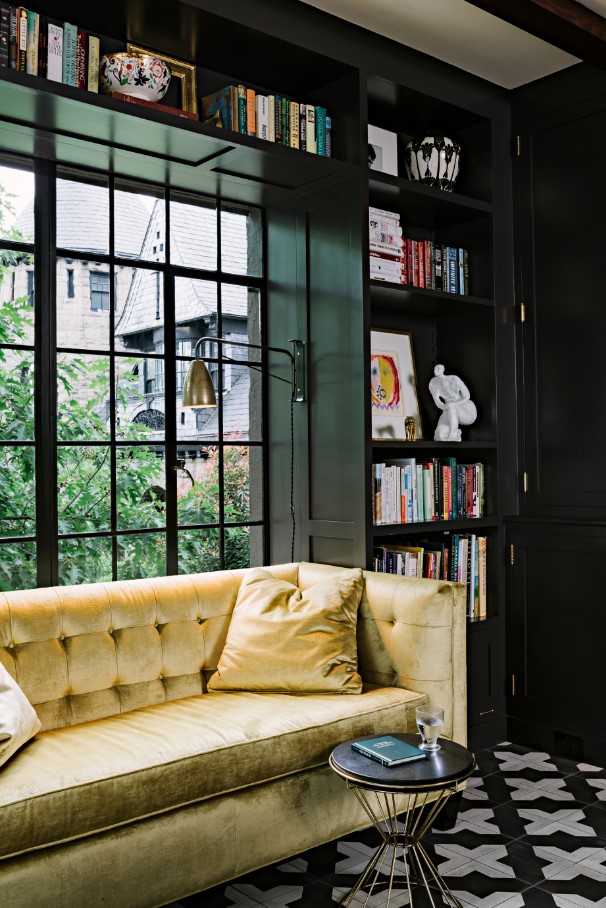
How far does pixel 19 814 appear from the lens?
204 centimetres

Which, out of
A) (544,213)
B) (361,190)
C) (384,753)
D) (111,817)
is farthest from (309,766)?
(544,213)

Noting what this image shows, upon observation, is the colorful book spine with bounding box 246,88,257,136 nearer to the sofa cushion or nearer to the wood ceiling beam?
the wood ceiling beam

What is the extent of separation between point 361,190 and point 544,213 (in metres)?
0.99

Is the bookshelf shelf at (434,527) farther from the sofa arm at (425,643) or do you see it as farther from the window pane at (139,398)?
the window pane at (139,398)

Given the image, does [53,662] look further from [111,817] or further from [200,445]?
[200,445]

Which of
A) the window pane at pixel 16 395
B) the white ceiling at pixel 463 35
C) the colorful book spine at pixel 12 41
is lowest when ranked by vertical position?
the window pane at pixel 16 395

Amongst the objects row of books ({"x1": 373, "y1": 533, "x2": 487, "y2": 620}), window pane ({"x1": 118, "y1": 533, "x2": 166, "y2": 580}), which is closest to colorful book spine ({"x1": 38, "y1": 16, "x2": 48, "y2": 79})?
window pane ({"x1": 118, "y1": 533, "x2": 166, "y2": 580})

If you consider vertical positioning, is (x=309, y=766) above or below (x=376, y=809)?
above

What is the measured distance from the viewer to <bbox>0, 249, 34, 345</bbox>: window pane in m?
3.04

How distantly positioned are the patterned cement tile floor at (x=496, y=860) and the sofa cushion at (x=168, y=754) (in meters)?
0.35

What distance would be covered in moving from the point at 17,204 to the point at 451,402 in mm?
2039

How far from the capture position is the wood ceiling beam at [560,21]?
2.93 m

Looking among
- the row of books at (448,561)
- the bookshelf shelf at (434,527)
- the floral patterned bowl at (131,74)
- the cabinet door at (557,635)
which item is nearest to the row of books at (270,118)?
the floral patterned bowl at (131,74)

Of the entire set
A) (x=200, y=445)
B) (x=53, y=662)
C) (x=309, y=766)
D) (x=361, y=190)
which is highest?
(x=361, y=190)
